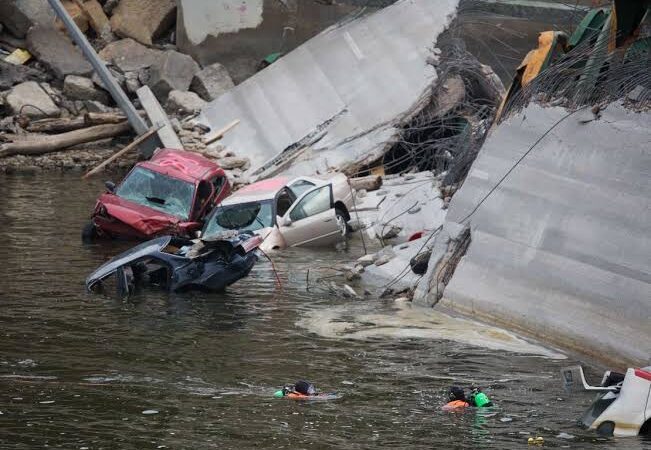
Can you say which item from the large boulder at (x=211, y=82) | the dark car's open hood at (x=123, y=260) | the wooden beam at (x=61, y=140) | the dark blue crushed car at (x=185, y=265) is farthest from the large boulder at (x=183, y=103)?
the dark car's open hood at (x=123, y=260)

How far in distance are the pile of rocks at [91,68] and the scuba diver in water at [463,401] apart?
57.5 ft

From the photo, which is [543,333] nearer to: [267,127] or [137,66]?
[267,127]

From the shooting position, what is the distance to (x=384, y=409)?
12.9 meters

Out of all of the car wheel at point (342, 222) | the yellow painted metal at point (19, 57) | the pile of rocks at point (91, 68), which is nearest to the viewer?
the car wheel at point (342, 222)

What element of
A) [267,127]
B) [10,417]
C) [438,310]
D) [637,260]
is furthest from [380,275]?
[267,127]

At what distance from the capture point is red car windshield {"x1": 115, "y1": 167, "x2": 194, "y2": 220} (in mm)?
22719

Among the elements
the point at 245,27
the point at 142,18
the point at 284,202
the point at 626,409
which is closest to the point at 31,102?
the point at 142,18

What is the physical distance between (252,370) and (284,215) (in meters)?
8.17

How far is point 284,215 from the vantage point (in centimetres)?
2236

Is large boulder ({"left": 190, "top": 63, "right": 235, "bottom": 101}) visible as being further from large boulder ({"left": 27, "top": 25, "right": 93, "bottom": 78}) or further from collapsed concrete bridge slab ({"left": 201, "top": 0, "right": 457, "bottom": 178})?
large boulder ({"left": 27, "top": 25, "right": 93, "bottom": 78})

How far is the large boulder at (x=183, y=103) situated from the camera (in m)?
31.9

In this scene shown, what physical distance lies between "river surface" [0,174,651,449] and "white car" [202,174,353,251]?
169 centimetres

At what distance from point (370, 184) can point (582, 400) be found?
42.7 ft

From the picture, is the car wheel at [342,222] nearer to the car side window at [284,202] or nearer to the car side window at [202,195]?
the car side window at [284,202]
